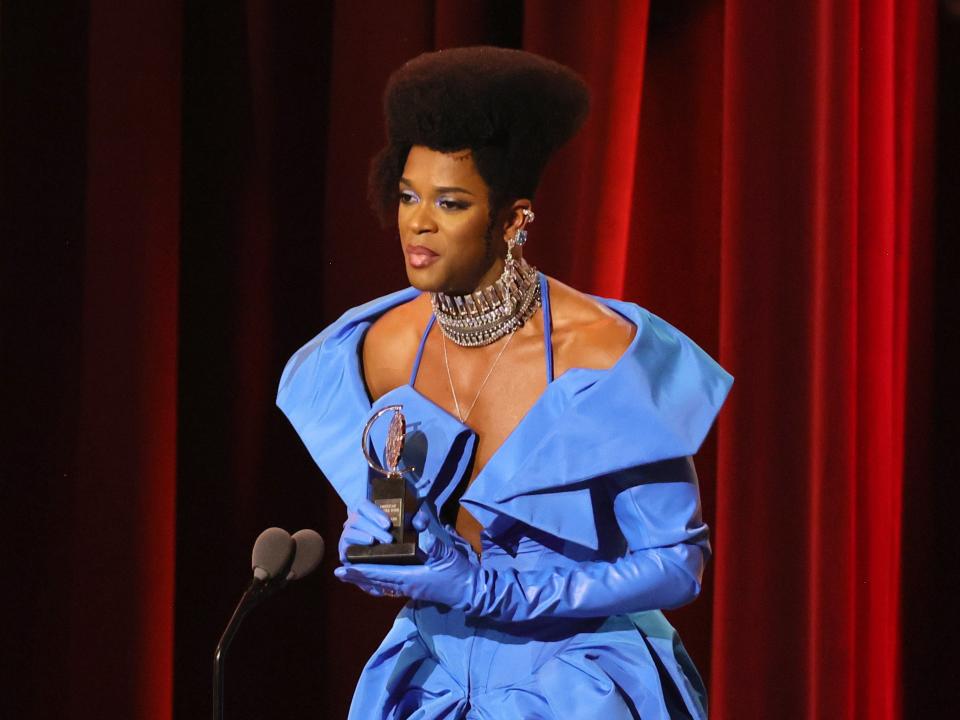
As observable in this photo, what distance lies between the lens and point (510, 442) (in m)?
1.50

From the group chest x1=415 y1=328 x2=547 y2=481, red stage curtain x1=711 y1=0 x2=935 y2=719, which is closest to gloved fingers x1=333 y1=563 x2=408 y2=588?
chest x1=415 y1=328 x2=547 y2=481

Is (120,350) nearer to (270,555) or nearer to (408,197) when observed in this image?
(408,197)

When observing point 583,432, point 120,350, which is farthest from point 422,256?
point 120,350

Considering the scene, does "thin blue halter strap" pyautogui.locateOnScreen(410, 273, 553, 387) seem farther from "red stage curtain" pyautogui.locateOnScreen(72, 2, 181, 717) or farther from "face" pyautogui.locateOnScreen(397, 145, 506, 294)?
"red stage curtain" pyautogui.locateOnScreen(72, 2, 181, 717)


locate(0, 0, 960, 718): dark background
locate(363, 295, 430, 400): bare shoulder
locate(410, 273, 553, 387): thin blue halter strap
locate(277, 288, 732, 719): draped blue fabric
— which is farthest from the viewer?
locate(0, 0, 960, 718): dark background

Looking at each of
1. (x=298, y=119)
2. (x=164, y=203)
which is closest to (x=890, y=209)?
(x=298, y=119)

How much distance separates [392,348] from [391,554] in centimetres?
37

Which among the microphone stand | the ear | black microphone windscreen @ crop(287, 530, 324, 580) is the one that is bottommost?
the microphone stand

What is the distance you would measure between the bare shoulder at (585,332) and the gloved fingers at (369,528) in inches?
11.1

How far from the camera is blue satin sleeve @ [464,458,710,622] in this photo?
1.41 m

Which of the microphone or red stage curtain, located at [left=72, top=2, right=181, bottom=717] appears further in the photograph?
red stage curtain, located at [left=72, top=2, right=181, bottom=717]

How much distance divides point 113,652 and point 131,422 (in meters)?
0.38

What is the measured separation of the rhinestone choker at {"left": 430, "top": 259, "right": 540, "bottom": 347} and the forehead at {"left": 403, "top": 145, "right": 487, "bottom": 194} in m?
0.11

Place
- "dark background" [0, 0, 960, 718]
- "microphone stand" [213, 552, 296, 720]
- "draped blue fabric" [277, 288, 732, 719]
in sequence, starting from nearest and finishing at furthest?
1. "microphone stand" [213, 552, 296, 720]
2. "draped blue fabric" [277, 288, 732, 719]
3. "dark background" [0, 0, 960, 718]
